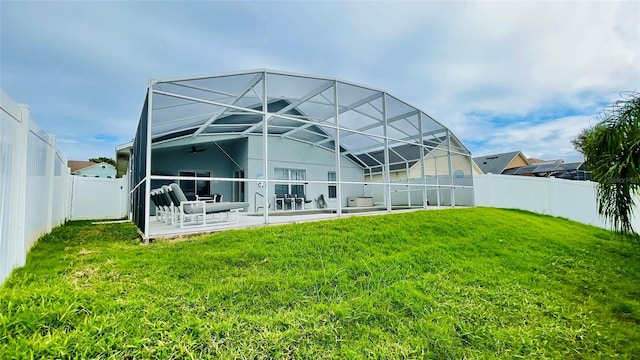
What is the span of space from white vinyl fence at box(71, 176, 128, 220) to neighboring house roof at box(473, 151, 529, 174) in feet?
92.6

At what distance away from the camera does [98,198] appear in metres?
11.1

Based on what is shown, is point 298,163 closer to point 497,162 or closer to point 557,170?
point 557,170

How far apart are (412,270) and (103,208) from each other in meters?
11.9

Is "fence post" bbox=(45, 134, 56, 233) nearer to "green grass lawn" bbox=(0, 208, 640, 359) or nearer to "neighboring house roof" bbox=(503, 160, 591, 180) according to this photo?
"green grass lawn" bbox=(0, 208, 640, 359)

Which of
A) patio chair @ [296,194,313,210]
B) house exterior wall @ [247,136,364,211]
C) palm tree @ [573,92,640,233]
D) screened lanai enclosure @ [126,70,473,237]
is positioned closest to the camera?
palm tree @ [573,92,640,233]

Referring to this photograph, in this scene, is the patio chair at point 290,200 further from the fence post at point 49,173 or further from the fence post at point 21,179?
the fence post at point 21,179

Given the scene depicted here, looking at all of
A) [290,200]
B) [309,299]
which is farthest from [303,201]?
[309,299]

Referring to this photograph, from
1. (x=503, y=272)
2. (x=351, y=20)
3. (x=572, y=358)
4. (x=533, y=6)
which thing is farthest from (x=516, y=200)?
(x=572, y=358)

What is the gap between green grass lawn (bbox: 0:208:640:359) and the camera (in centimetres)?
238

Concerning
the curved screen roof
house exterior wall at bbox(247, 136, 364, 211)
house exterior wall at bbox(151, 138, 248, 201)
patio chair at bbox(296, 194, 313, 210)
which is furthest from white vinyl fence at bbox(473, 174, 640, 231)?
house exterior wall at bbox(151, 138, 248, 201)

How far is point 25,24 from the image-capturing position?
6914mm

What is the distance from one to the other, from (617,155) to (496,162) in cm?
2665

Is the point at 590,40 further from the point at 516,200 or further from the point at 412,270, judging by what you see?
the point at 412,270

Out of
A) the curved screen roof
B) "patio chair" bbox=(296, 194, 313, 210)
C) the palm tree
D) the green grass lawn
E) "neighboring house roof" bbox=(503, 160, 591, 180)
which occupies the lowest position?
the green grass lawn
